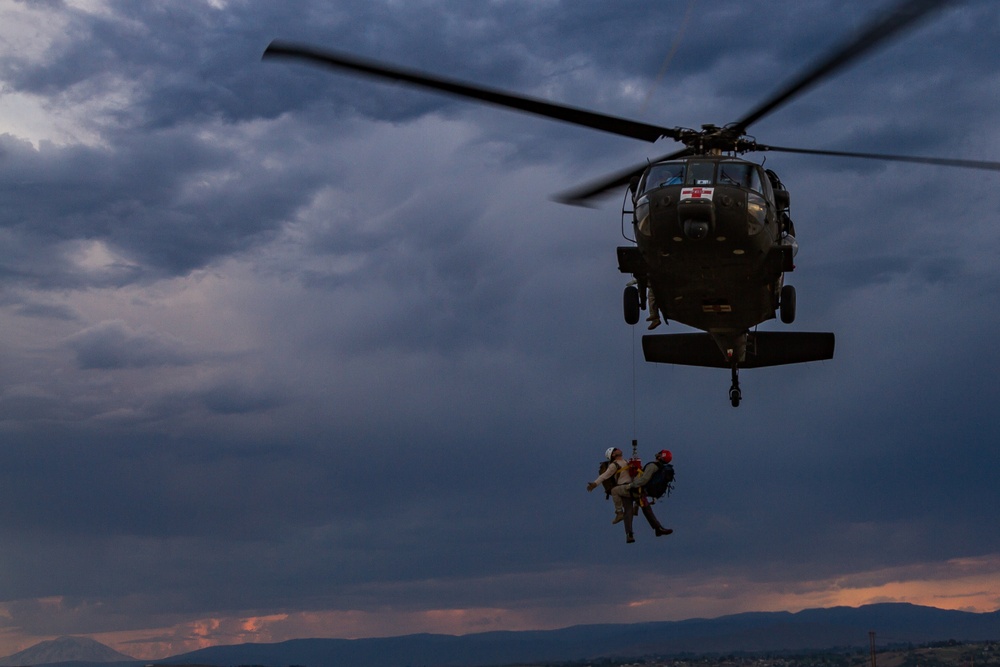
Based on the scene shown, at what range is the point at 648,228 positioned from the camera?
87.8ft

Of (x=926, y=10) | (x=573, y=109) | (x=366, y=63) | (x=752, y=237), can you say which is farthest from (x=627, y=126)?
(x=926, y=10)

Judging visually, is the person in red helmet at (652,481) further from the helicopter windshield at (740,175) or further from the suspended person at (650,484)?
the helicopter windshield at (740,175)

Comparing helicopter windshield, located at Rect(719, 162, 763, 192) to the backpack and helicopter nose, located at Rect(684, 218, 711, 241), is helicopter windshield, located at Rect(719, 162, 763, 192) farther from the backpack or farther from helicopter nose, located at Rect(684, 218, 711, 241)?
the backpack

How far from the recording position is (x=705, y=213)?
25.8 m

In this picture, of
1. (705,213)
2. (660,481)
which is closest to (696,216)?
(705,213)

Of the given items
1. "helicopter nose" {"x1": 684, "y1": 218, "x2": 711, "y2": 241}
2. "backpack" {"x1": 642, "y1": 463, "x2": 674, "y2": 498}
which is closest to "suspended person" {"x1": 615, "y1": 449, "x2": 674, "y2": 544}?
"backpack" {"x1": 642, "y1": 463, "x2": 674, "y2": 498}

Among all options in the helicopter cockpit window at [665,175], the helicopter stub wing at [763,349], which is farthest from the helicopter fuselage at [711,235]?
the helicopter stub wing at [763,349]

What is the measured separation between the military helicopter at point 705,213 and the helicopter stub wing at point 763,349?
76 cm

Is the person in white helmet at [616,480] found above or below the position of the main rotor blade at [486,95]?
below

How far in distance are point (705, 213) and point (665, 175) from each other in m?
1.58

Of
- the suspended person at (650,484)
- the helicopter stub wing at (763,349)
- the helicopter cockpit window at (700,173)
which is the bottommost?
the suspended person at (650,484)

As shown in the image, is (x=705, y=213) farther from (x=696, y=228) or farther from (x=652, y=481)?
(x=652, y=481)

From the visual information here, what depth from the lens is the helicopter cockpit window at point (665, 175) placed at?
1046 inches

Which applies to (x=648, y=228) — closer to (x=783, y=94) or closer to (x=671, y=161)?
(x=671, y=161)
